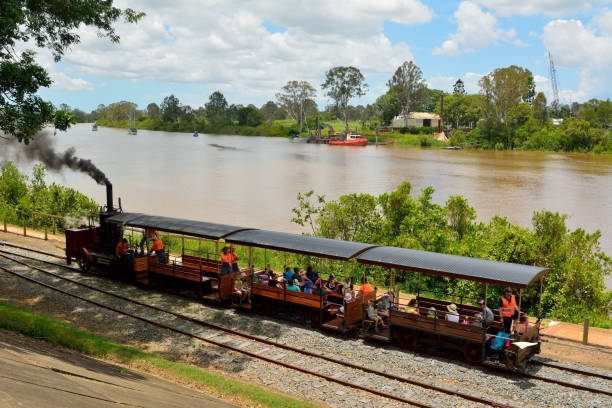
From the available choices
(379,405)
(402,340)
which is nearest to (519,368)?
(402,340)

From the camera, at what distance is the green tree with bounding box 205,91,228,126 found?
174125mm

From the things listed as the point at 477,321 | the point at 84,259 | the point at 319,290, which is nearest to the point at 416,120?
the point at 84,259

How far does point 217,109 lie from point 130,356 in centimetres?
17004

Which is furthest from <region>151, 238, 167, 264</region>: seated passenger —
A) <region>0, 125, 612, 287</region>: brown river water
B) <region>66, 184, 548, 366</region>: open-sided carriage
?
<region>0, 125, 612, 287</region>: brown river water

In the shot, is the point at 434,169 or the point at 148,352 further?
the point at 434,169

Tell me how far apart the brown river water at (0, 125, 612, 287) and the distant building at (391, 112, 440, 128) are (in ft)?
116

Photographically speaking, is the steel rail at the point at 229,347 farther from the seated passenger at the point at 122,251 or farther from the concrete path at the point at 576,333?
the concrete path at the point at 576,333

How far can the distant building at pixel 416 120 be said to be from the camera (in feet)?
386

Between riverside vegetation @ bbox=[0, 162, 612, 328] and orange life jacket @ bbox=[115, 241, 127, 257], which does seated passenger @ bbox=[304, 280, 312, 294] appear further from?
orange life jacket @ bbox=[115, 241, 127, 257]

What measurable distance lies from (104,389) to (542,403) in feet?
26.5

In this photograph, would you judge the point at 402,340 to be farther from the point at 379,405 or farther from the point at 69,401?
the point at 69,401

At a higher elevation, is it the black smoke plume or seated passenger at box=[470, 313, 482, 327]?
the black smoke plume

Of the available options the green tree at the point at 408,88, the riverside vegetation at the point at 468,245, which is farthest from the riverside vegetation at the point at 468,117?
the riverside vegetation at the point at 468,245

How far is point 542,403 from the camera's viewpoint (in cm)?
1007
